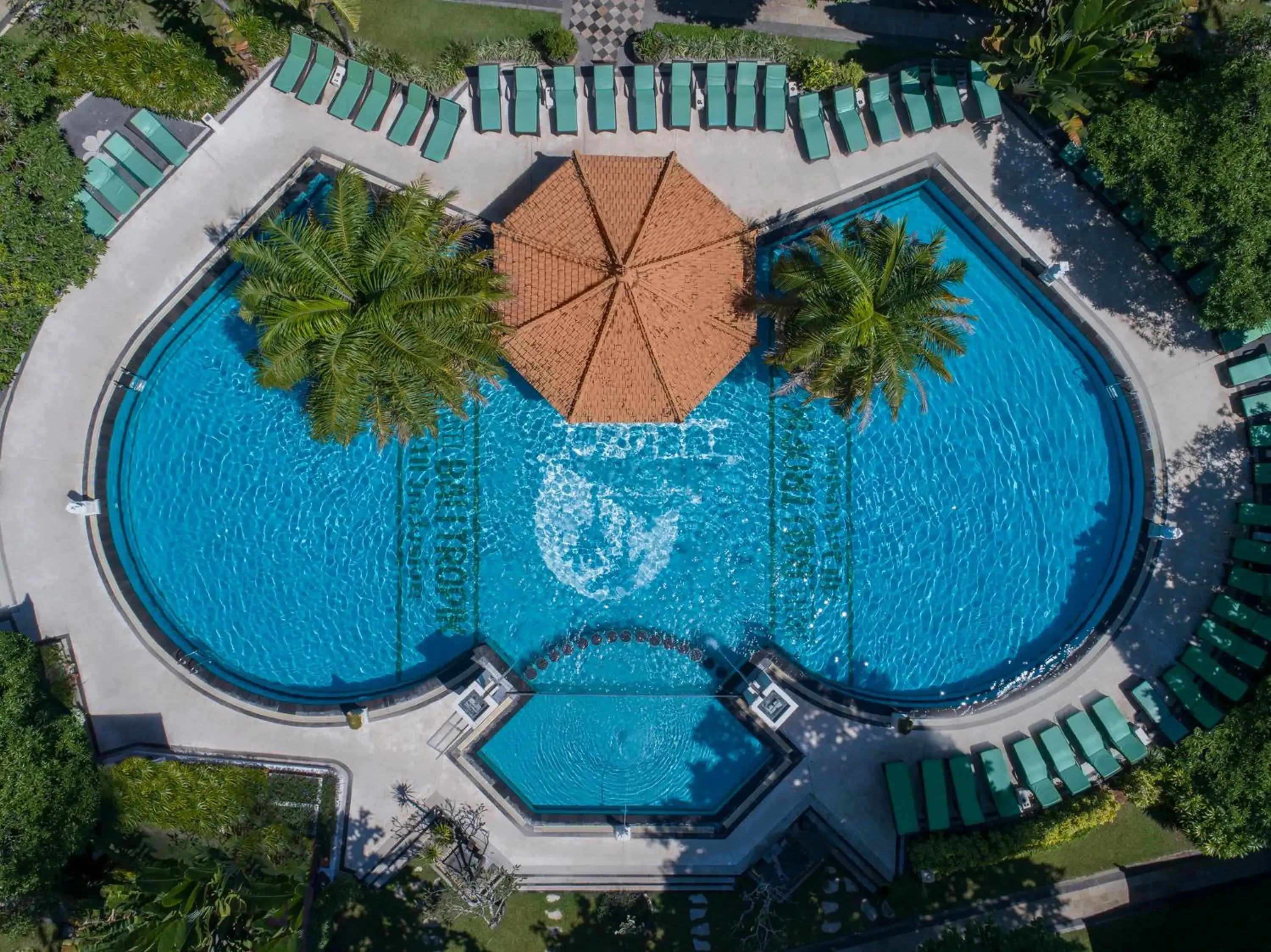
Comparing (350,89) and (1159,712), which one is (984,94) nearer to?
(350,89)

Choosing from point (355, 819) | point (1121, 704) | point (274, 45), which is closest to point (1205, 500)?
point (1121, 704)

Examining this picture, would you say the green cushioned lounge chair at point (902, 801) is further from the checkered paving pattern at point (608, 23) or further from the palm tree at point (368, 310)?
the checkered paving pattern at point (608, 23)

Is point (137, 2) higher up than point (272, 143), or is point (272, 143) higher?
point (137, 2)

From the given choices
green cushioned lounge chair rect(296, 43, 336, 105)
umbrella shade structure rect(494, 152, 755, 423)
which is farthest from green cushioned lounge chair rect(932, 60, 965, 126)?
green cushioned lounge chair rect(296, 43, 336, 105)

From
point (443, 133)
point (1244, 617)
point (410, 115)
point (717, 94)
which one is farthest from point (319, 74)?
point (1244, 617)

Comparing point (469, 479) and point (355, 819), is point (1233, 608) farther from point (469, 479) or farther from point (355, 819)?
point (355, 819)

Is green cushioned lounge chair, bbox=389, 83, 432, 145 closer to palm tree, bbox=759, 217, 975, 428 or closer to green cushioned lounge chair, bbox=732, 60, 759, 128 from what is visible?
green cushioned lounge chair, bbox=732, 60, 759, 128
